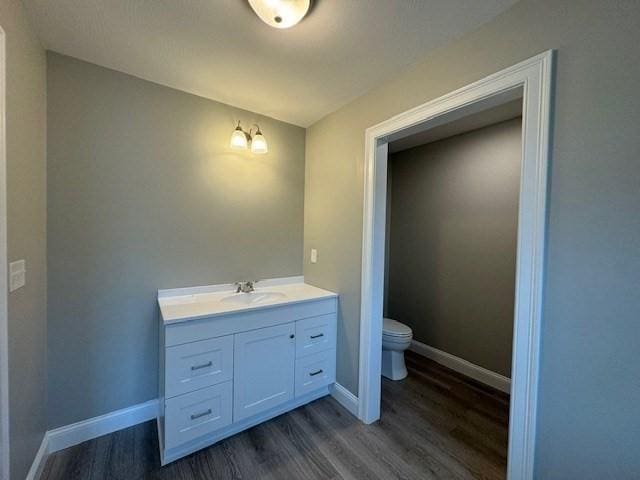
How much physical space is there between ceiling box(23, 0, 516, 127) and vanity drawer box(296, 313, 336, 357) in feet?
5.80

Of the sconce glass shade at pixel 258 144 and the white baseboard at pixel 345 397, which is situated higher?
the sconce glass shade at pixel 258 144

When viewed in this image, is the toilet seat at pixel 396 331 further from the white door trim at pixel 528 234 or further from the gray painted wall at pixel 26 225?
the gray painted wall at pixel 26 225

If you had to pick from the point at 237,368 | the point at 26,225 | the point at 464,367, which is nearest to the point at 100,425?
the point at 237,368

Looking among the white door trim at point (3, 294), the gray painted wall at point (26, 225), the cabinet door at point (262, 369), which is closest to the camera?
the white door trim at point (3, 294)

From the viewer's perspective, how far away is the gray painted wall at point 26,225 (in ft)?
3.71

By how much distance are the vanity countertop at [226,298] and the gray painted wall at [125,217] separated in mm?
89

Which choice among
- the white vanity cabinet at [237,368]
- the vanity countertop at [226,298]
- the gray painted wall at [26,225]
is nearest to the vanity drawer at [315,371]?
the white vanity cabinet at [237,368]

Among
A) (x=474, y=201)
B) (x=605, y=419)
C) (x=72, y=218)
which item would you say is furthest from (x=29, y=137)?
(x=474, y=201)

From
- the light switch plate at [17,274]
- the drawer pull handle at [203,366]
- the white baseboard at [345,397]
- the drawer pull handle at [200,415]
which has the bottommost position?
the white baseboard at [345,397]

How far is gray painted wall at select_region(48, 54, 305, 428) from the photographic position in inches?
64.0

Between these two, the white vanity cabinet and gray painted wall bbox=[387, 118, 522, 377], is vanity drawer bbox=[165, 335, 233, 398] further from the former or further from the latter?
gray painted wall bbox=[387, 118, 522, 377]

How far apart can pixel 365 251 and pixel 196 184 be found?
1.41 meters

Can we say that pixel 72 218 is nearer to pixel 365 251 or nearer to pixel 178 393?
pixel 178 393

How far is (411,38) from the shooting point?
1.42 meters
